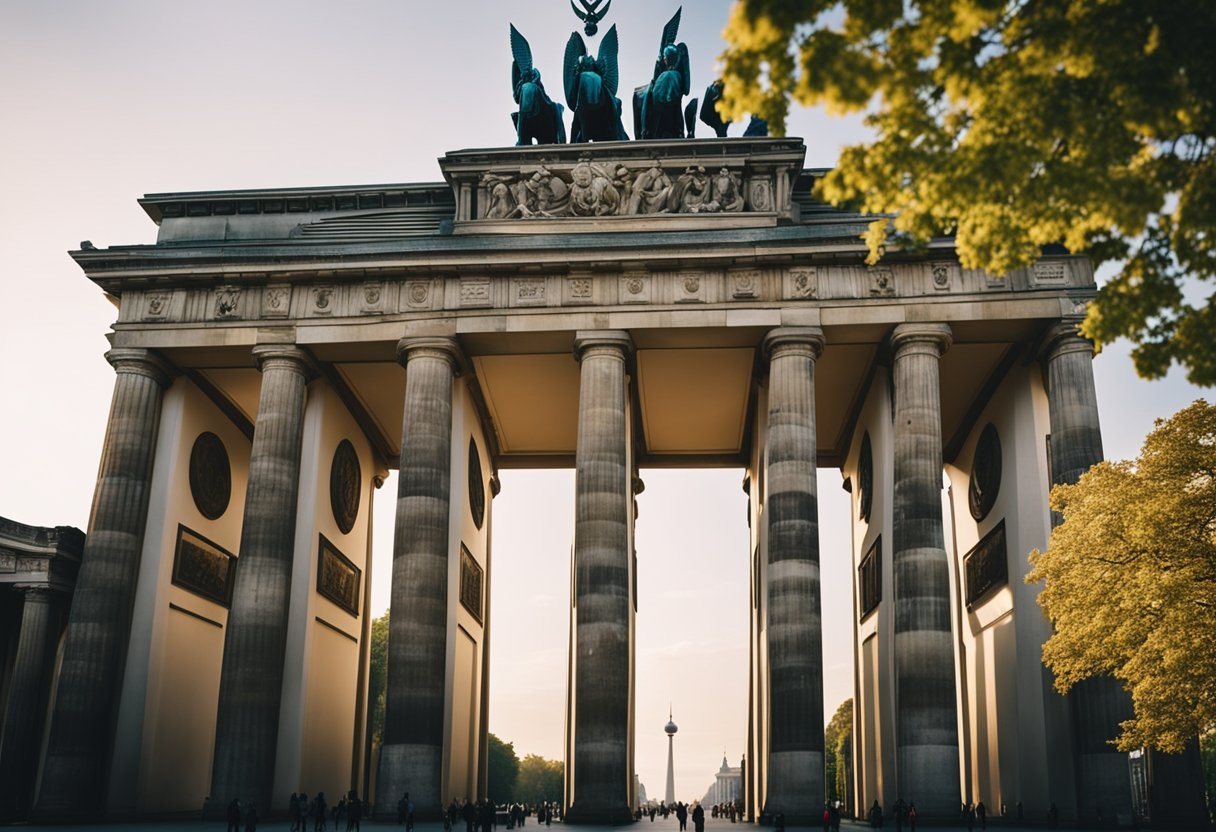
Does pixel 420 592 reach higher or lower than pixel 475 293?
lower

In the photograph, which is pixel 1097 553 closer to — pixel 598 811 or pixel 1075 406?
pixel 1075 406

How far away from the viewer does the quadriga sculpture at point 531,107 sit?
41.9 metres

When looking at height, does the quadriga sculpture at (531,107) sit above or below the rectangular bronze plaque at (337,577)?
above

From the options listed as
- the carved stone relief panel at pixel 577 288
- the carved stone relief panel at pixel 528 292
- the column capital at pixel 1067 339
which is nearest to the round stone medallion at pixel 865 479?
the column capital at pixel 1067 339

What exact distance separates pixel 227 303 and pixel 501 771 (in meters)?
87.3

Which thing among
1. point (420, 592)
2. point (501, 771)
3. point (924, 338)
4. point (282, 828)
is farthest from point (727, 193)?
point (501, 771)

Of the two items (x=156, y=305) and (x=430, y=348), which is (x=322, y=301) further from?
(x=156, y=305)

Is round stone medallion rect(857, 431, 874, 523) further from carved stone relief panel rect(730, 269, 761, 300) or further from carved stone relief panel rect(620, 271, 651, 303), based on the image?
carved stone relief panel rect(620, 271, 651, 303)

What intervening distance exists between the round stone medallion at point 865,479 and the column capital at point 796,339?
7729 millimetres

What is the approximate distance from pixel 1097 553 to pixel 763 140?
1855 cm

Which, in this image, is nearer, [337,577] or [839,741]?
[337,577]

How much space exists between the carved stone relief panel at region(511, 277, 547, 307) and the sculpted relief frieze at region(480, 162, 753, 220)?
2721mm

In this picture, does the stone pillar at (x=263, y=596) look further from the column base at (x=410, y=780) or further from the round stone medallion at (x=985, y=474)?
the round stone medallion at (x=985, y=474)

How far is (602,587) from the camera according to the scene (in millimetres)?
34406
